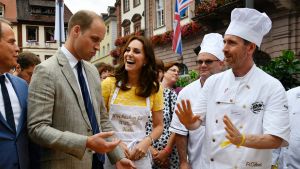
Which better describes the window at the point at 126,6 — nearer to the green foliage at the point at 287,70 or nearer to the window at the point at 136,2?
the window at the point at 136,2

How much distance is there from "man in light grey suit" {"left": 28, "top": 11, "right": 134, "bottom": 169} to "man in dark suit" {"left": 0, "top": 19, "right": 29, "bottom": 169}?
100mm

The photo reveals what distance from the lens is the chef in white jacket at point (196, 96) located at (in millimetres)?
4039

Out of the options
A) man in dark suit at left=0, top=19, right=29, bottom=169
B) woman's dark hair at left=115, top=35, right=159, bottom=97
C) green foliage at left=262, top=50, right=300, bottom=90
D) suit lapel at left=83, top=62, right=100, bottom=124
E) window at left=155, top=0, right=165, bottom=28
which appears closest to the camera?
man in dark suit at left=0, top=19, right=29, bottom=169

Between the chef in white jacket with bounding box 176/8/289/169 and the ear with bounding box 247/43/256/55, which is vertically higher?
the ear with bounding box 247/43/256/55

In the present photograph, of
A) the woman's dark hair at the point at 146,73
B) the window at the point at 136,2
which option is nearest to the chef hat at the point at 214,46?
the woman's dark hair at the point at 146,73

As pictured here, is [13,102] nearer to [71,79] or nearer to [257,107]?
[71,79]

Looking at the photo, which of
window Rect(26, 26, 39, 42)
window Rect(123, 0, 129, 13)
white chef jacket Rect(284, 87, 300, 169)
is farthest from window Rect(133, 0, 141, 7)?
white chef jacket Rect(284, 87, 300, 169)

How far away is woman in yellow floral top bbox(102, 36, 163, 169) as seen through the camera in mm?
3639

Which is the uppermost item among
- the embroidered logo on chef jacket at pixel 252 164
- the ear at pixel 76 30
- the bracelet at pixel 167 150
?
the ear at pixel 76 30

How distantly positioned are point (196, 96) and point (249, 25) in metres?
1.16

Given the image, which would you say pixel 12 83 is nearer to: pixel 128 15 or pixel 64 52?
pixel 64 52

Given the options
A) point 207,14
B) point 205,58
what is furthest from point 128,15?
point 205,58

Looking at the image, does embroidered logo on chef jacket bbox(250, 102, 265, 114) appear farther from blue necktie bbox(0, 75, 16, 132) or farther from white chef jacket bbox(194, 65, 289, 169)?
blue necktie bbox(0, 75, 16, 132)

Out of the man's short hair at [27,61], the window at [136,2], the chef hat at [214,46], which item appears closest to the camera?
the chef hat at [214,46]
